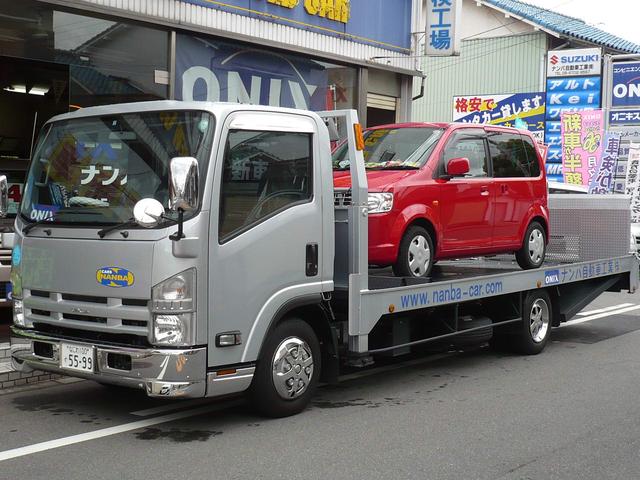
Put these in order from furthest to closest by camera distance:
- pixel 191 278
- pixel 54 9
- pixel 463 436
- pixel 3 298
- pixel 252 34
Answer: pixel 252 34
pixel 54 9
pixel 3 298
pixel 463 436
pixel 191 278

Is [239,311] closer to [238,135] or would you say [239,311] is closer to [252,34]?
[238,135]

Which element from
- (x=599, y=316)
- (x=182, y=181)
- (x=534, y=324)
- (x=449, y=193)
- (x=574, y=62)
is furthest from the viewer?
(x=574, y=62)

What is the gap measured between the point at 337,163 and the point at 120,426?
3135 millimetres

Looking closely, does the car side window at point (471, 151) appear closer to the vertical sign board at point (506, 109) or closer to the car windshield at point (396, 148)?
the car windshield at point (396, 148)

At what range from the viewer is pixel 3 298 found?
333 inches

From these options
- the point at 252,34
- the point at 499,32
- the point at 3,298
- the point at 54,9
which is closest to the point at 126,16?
the point at 54,9

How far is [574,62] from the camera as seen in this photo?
87.5 feet

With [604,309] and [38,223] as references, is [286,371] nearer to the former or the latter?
[38,223]

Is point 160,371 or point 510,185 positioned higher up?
point 510,185

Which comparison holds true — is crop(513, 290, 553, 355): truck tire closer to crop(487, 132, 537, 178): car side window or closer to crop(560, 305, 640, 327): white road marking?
crop(487, 132, 537, 178): car side window

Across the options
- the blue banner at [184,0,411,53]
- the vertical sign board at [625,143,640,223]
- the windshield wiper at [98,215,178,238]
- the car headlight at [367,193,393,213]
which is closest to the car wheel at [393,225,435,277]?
the car headlight at [367,193,393,213]

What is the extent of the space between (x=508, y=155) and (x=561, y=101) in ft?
64.0

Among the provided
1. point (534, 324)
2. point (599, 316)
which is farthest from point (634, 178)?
point (534, 324)

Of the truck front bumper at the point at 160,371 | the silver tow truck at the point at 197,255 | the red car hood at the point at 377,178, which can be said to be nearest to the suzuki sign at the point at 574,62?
the red car hood at the point at 377,178
